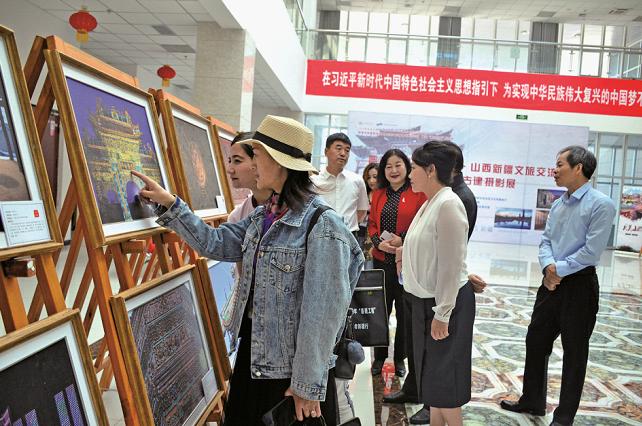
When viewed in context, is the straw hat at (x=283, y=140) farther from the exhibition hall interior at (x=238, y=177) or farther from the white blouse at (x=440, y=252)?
the white blouse at (x=440, y=252)

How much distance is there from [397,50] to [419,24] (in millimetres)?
6582

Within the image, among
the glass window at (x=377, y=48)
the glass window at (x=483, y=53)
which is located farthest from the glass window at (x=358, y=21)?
the glass window at (x=483, y=53)

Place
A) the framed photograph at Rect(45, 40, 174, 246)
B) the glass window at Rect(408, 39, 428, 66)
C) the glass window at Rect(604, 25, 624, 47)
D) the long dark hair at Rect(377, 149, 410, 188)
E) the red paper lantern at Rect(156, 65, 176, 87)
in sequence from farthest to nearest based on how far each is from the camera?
the glass window at Rect(604, 25, 624, 47), the glass window at Rect(408, 39, 428, 66), the red paper lantern at Rect(156, 65, 176, 87), the long dark hair at Rect(377, 149, 410, 188), the framed photograph at Rect(45, 40, 174, 246)

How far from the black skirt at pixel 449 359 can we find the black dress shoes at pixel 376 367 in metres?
1.29

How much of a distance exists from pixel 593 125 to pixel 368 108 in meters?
5.67

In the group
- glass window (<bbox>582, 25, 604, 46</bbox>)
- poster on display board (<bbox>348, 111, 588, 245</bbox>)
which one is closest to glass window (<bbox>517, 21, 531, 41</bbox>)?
glass window (<bbox>582, 25, 604, 46</bbox>)

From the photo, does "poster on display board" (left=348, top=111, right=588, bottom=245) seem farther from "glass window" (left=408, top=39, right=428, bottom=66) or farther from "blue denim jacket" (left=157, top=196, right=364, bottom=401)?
"blue denim jacket" (left=157, top=196, right=364, bottom=401)

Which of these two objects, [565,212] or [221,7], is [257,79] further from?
[565,212]

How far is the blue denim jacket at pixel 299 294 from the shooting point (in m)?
1.45

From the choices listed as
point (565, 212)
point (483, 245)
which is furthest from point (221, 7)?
point (483, 245)

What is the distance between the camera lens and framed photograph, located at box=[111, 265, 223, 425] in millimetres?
1452

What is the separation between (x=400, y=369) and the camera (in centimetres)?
365

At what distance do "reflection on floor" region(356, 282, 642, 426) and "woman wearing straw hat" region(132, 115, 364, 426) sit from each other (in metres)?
1.48
